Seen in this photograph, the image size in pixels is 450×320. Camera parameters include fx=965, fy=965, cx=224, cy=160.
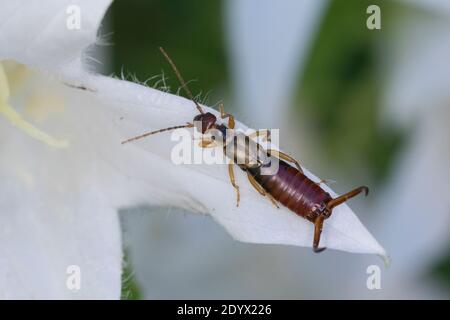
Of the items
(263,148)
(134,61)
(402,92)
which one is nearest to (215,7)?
(134,61)

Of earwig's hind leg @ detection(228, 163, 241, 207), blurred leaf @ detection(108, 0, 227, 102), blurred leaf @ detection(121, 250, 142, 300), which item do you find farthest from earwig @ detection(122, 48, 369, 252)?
blurred leaf @ detection(108, 0, 227, 102)

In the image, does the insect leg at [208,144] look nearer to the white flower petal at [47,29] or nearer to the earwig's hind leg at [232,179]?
the earwig's hind leg at [232,179]

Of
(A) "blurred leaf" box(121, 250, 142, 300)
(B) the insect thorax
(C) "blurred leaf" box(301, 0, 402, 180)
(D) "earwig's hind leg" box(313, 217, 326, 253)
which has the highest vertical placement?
(C) "blurred leaf" box(301, 0, 402, 180)

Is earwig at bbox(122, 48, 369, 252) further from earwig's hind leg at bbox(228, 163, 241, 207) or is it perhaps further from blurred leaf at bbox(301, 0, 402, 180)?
blurred leaf at bbox(301, 0, 402, 180)

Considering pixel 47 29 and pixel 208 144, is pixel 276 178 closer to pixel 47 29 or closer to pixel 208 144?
pixel 208 144

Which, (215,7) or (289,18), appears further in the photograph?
(215,7)

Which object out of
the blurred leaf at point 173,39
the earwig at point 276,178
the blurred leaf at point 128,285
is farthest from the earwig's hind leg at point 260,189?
the blurred leaf at point 173,39

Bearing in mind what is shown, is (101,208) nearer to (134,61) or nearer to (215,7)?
(134,61)
